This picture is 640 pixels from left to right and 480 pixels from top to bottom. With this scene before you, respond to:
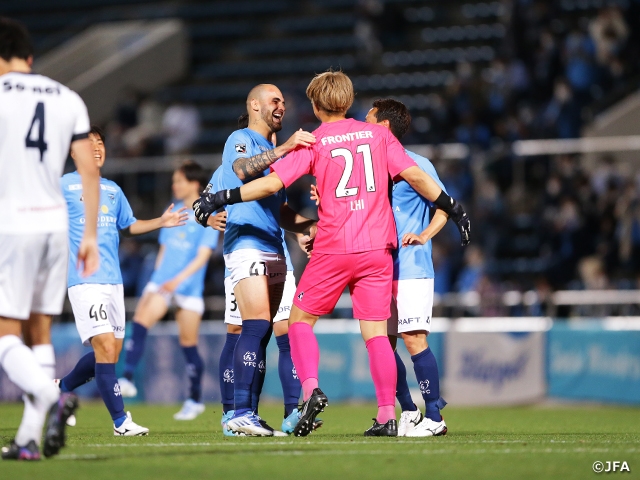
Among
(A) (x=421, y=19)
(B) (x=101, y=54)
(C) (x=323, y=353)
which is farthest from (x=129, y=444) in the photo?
(B) (x=101, y=54)

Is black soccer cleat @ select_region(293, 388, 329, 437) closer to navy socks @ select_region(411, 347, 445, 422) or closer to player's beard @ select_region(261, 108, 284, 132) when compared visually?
navy socks @ select_region(411, 347, 445, 422)

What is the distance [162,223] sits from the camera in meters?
8.55

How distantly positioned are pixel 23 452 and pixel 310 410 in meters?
1.97

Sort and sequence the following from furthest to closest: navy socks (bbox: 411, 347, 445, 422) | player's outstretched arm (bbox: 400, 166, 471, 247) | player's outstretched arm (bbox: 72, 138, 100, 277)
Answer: navy socks (bbox: 411, 347, 445, 422), player's outstretched arm (bbox: 400, 166, 471, 247), player's outstretched arm (bbox: 72, 138, 100, 277)

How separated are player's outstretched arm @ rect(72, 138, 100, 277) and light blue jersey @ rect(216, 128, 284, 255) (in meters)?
2.05

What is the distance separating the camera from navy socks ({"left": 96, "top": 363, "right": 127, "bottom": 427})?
8352 mm

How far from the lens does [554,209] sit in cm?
1714

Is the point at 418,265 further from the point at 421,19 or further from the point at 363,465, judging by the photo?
the point at 421,19

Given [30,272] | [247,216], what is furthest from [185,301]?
[30,272]

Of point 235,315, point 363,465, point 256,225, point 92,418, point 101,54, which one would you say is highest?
point 101,54

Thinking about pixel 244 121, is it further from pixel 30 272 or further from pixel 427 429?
pixel 30 272

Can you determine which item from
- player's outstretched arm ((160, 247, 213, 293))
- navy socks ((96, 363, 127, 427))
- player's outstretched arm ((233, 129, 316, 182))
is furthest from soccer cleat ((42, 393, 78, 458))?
player's outstretched arm ((160, 247, 213, 293))

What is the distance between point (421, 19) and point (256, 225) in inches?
657

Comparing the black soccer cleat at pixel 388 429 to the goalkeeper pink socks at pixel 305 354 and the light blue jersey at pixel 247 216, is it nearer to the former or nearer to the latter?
the goalkeeper pink socks at pixel 305 354
